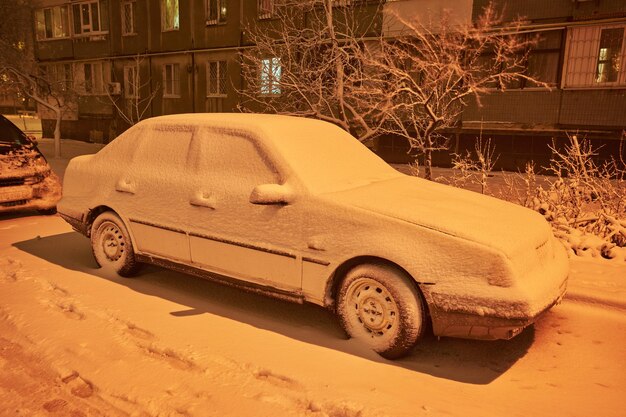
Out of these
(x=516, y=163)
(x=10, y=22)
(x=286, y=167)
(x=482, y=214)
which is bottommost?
(x=516, y=163)

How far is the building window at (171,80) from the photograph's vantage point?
75.5ft

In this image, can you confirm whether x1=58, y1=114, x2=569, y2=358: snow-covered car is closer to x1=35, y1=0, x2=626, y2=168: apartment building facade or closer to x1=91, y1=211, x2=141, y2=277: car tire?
x1=91, y1=211, x2=141, y2=277: car tire

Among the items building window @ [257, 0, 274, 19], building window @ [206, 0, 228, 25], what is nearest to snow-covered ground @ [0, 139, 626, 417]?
building window @ [257, 0, 274, 19]

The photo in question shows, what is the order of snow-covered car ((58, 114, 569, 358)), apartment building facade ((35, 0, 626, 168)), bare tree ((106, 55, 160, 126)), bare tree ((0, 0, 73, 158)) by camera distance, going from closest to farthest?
snow-covered car ((58, 114, 569, 358)) < apartment building facade ((35, 0, 626, 168)) < bare tree ((0, 0, 73, 158)) < bare tree ((106, 55, 160, 126))

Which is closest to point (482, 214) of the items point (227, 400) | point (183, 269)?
point (227, 400)

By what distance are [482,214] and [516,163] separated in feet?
42.0

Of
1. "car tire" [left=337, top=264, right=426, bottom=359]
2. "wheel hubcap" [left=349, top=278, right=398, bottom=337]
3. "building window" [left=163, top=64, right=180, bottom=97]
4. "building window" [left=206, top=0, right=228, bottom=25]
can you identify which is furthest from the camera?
"building window" [left=163, top=64, right=180, bottom=97]

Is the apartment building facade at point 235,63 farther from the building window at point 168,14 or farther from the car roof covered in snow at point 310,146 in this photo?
the car roof covered in snow at point 310,146

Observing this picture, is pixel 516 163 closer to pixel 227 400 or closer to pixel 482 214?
pixel 482 214

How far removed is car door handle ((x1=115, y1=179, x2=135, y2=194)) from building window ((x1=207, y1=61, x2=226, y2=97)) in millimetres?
16986

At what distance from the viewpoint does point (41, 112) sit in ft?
91.0

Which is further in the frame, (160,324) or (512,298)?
(160,324)

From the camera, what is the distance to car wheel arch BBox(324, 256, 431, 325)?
3.45 m

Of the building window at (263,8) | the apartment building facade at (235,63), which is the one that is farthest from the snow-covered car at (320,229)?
the building window at (263,8)
